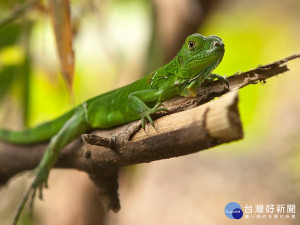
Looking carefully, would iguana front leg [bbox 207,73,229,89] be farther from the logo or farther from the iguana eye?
the logo

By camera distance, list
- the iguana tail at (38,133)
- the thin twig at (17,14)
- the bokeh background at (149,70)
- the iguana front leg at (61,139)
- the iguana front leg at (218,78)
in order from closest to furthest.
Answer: the iguana front leg at (218,78) < the iguana front leg at (61,139) < the iguana tail at (38,133) < the thin twig at (17,14) < the bokeh background at (149,70)

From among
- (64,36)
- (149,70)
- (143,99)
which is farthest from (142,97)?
(149,70)

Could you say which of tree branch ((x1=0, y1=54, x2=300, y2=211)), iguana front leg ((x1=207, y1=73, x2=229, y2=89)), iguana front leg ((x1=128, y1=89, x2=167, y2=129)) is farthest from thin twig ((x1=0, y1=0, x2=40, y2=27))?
iguana front leg ((x1=207, y1=73, x2=229, y2=89))

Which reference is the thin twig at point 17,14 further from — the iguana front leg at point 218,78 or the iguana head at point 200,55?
the iguana front leg at point 218,78

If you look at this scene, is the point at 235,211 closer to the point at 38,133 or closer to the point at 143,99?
the point at 143,99

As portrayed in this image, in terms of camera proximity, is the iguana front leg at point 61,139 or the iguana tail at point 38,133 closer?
the iguana front leg at point 61,139

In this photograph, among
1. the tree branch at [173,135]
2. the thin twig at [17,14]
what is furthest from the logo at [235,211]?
the thin twig at [17,14]

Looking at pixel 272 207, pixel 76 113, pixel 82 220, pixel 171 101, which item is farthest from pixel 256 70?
pixel 82 220

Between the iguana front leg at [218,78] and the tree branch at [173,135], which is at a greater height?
the iguana front leg at [218,78]
